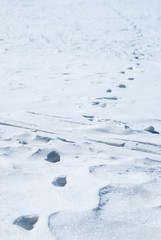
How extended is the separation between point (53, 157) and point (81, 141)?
51 cm

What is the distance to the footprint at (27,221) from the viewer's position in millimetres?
2262

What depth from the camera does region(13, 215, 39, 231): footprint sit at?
7.42 ft

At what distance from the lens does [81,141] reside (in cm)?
381

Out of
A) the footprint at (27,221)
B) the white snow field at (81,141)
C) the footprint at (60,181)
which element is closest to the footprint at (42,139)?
the white snow field at (81,141)

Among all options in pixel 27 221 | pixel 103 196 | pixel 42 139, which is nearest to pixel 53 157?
pixel 42 139

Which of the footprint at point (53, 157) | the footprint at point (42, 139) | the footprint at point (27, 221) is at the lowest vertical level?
the footprint at point (42, 139)

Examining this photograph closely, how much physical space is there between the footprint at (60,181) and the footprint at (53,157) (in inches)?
17.3

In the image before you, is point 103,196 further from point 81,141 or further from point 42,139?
point 42,139

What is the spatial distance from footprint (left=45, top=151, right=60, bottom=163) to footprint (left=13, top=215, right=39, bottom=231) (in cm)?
101

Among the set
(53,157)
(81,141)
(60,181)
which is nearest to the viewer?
(60,181)

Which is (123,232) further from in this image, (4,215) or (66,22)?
(66,22)

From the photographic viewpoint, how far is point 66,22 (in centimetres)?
1470

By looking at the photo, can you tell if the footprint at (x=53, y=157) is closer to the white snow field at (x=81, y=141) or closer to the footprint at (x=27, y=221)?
the white snow field at (x=81, y=141)

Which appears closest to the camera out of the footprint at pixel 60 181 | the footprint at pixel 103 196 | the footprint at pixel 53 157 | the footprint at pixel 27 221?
the footprint at pixel 27 221
